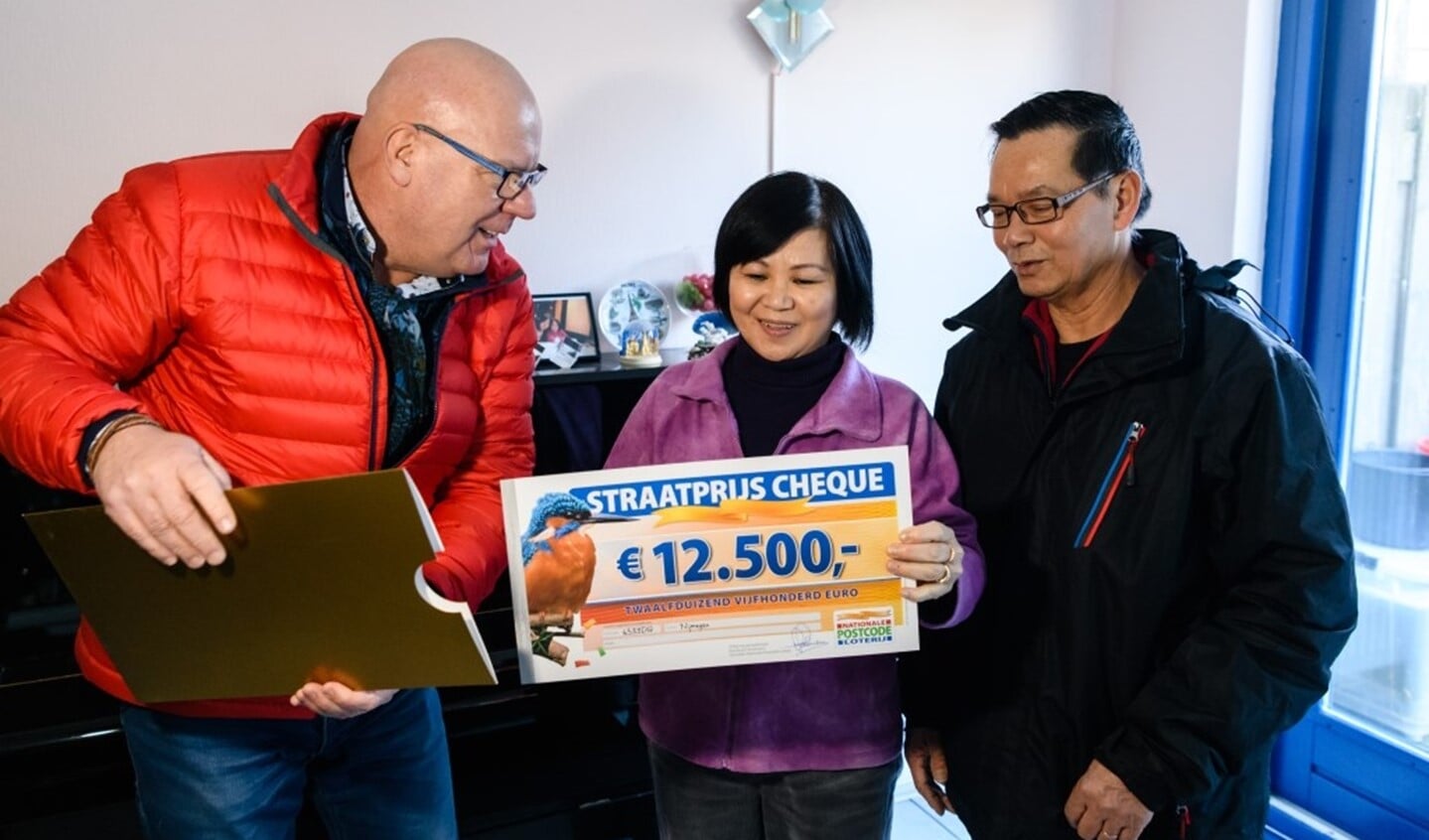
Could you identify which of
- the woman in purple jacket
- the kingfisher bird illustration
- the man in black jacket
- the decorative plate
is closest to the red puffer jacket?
the kingfisher bird illustration

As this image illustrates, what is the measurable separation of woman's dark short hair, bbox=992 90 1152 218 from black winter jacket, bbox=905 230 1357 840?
14cm

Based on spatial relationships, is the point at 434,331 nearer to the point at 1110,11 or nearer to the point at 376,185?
the point at 376,185

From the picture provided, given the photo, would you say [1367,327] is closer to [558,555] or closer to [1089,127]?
[1089,127]

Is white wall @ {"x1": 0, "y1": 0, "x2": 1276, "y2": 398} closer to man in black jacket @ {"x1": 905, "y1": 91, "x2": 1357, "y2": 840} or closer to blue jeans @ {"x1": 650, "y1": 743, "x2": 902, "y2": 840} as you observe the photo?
man in black jacket @ {"x1": 905, "y1": 91, "x2": 1357, "y2": 840}

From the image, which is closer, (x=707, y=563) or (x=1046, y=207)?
(x=707, y=563)

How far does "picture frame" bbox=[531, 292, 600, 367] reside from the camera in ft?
7.54

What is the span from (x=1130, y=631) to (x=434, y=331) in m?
1.01

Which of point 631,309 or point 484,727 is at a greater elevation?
point 631,309

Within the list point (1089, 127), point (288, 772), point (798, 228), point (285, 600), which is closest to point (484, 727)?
point (288, 772)

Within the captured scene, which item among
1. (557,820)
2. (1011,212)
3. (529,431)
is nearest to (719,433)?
(529,431)

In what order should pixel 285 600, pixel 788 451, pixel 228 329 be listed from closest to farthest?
pixel 285 600 → pixel 228 329 → pixel 788 451

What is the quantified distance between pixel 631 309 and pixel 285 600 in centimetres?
141

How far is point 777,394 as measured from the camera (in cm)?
151

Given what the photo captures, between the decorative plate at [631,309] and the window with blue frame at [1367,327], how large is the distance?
5.07 ft
